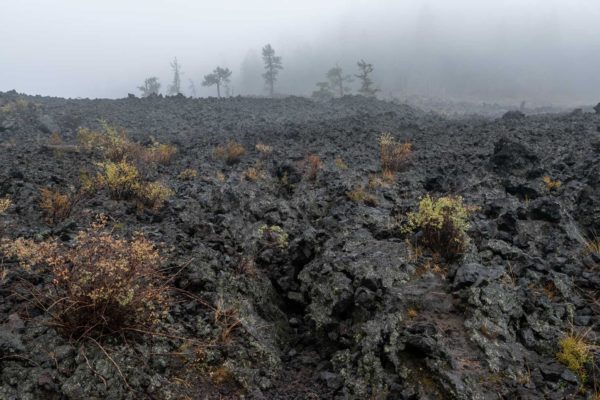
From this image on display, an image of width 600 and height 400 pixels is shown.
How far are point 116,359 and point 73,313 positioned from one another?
2.02ft

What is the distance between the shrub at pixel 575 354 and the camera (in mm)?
3857

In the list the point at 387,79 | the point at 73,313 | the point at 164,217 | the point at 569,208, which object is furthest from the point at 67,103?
the point at 387,79

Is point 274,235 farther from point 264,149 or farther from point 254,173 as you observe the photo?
point 264,149

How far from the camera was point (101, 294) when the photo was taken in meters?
3.62

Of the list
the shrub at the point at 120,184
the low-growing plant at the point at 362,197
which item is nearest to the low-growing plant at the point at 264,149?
the low-growing plant at the point at 362,197

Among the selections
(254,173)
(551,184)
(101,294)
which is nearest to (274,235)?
(254,173)

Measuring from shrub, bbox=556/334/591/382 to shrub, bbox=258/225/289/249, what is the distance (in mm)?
4239

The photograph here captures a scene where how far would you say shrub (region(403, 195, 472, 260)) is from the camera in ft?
19.2

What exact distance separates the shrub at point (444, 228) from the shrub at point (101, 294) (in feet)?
13.2

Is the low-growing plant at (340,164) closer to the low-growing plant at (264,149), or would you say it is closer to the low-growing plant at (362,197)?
the low-growing plant at (362,197)

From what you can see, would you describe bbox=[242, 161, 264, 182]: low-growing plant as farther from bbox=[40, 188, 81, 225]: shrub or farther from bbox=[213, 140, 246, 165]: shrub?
bbox=[40, 188, 81, 225]: shrub

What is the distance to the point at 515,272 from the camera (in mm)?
5453

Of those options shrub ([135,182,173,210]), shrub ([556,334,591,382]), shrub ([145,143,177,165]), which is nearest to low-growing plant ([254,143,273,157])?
shrub ([145,143,177,165])

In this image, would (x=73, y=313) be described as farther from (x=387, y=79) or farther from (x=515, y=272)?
(x=387, y=79)
